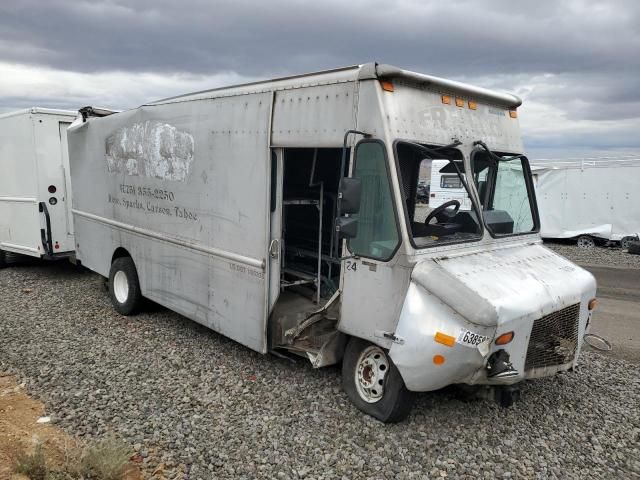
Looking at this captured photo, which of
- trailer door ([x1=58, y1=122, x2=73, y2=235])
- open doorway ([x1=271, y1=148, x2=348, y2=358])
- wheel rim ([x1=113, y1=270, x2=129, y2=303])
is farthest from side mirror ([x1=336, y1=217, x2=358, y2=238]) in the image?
trailer door ([x1=58, y1=122, x2=73, y2=235])

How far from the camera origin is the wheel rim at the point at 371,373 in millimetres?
4324

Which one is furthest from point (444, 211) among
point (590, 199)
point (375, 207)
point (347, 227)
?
point (590, 199)

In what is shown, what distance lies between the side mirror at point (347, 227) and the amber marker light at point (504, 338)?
4.35 ft

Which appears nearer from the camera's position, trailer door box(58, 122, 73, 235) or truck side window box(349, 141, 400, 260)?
truck side window box(349, 141, 400, 260)

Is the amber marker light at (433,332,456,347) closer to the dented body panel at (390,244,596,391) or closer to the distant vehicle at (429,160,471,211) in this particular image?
the dented body panel at (390,244,596,391)

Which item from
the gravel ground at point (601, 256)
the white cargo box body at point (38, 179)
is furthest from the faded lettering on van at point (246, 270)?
the gravel ground at point (601, 256)

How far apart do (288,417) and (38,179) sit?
7100 millimetres

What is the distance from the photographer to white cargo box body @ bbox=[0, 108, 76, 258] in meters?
8.95

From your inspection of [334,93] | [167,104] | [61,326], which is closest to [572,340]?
[334,93]

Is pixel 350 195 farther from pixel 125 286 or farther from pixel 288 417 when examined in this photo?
pixel 125 286

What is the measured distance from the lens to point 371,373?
443cm

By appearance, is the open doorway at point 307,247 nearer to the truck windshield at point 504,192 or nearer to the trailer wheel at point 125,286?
the truck windshield at point 504,192

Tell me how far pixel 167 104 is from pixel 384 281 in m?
3.77

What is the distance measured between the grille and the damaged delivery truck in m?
0.02
